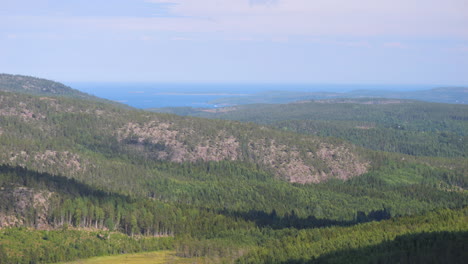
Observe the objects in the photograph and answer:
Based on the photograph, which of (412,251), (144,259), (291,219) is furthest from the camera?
(291,219)

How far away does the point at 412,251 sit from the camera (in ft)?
334

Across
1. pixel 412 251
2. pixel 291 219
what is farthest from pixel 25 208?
pixel 412 251

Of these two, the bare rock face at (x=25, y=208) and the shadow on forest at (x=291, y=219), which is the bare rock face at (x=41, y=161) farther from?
the shadow on forest at (x=291, y=219)

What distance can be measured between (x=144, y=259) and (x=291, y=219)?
193 ft

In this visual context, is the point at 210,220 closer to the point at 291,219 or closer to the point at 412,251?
the point at 291,219

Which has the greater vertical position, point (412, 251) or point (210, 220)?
point (412, 251)

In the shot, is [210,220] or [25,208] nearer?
[25,208]

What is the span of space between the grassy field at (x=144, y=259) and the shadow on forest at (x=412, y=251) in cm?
2273

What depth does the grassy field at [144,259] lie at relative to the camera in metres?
112

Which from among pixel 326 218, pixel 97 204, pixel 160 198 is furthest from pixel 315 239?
pixel 160 198

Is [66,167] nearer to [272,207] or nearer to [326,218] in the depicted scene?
[272,207]

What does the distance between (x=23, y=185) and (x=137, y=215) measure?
103 feet

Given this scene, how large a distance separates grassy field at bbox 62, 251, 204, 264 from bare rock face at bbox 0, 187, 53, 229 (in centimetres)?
2572

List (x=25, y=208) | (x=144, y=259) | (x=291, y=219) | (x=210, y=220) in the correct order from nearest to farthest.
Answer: (x=144, y=259)
(x=25, y=208)
(x=210, y=220)
(x=291, y=219)
